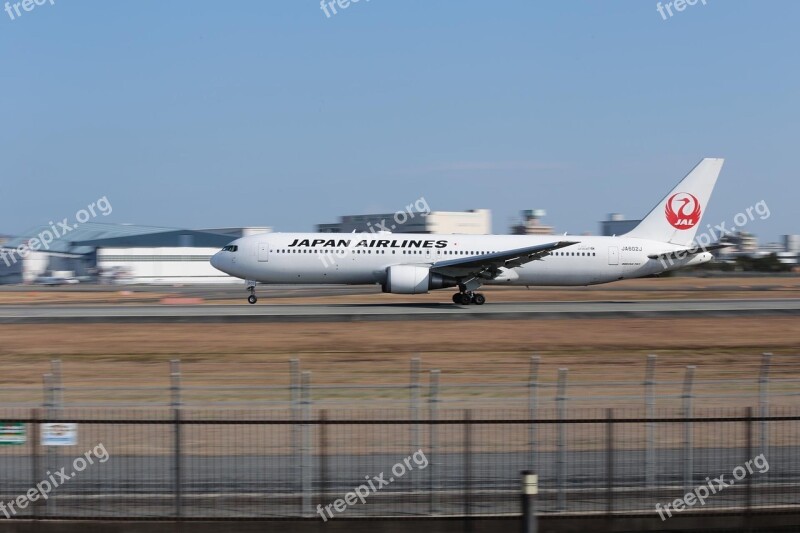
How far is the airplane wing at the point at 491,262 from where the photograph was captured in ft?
143

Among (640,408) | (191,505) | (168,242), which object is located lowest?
(191,505)

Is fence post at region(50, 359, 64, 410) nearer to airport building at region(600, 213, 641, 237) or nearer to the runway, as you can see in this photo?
the runway

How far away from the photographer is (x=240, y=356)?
2519 centimetres

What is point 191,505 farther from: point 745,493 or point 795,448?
point 795,448

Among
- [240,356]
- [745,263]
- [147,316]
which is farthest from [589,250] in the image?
[745,263]

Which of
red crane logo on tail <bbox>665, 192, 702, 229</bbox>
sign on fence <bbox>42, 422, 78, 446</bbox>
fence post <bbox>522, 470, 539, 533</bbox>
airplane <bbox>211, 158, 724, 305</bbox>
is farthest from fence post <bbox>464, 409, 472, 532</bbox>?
red crane logo on tail <bbox>665, 192, 702, 229</bbox>

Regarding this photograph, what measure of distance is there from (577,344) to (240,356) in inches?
433

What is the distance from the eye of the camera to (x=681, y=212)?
4906cm

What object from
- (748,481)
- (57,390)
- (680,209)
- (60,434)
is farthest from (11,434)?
(680,209)

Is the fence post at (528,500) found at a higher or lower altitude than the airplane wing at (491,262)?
lower

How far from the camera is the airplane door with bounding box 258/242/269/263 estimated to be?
44750mm

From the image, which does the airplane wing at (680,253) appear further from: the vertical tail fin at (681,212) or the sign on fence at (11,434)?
the sign on fence at (11,434)

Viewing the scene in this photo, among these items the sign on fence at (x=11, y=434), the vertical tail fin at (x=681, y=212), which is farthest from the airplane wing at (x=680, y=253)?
the sign on fence at (x=11, y=434)

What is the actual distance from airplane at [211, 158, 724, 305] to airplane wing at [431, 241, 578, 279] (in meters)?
0.05
